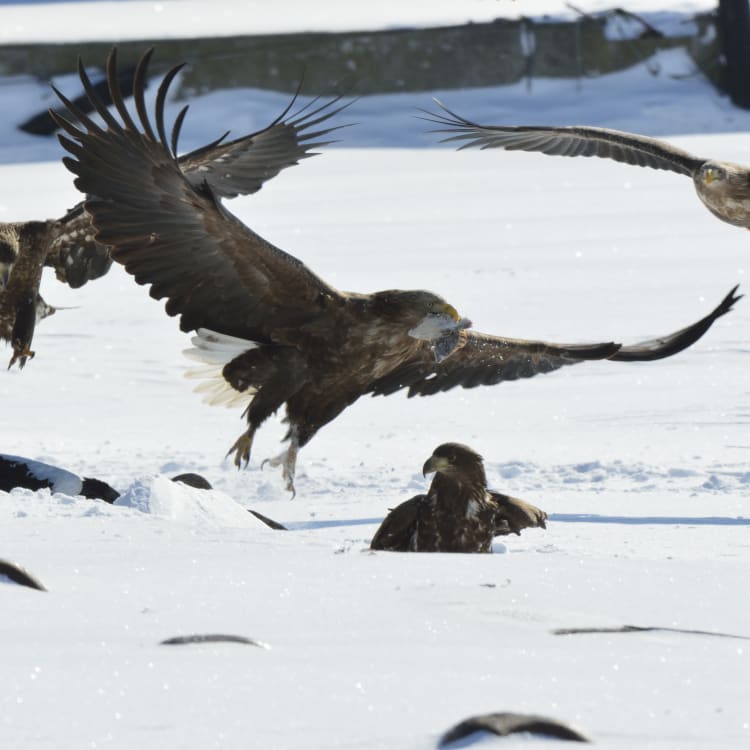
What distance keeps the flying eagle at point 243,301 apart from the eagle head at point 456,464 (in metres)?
0.43

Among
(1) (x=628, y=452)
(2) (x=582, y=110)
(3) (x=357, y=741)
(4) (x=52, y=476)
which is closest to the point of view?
(3) (x=357, y=741)

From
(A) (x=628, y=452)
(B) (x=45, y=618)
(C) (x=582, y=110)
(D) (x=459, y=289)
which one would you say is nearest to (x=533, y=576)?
(B) (x=45, y=618)

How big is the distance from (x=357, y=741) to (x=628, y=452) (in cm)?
606

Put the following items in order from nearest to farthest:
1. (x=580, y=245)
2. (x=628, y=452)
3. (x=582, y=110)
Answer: (x=628, y=452) < (x=580, y=245) < (x=582, y=110)

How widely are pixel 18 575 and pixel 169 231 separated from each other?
264 cm

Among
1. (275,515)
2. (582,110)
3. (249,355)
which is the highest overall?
(582,110)

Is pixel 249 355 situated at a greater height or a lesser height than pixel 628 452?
greater

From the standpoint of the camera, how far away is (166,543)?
173 inches

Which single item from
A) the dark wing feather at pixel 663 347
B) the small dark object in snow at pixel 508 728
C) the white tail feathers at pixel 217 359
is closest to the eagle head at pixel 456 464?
the white tail feathers at pixel 217 359

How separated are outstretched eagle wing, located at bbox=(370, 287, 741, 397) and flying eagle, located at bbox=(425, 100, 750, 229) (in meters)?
1.79

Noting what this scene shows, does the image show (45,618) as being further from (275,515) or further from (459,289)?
(459,289)

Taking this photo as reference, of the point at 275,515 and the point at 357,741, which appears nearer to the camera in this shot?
the point at 357,741

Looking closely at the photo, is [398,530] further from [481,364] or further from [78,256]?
[78,256]

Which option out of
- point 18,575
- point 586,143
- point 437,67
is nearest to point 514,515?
point 18,575
